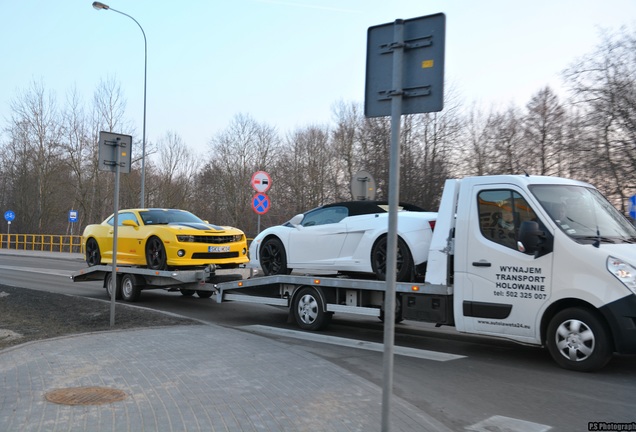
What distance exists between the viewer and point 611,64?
921 inches

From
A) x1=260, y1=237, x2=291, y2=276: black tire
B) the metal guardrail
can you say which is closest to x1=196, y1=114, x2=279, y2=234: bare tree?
the metal guardrail

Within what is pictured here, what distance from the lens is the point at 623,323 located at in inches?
235

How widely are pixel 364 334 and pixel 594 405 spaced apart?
14.9ft

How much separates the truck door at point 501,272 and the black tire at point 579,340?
0.80 feet

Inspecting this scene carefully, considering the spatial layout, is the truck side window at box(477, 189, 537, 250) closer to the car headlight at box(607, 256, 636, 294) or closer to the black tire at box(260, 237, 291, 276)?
the car headlight at box(607, 256, 636, 294)

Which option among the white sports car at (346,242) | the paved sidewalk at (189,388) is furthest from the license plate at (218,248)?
the paved sidewalk at (189,388)

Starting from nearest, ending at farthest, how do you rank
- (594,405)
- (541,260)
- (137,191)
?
(594,405) → (541,260) → (137,191)

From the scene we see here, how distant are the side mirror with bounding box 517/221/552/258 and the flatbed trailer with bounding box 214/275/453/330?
130 cm

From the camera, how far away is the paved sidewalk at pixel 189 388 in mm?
4445

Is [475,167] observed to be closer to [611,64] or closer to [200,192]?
[611,64]

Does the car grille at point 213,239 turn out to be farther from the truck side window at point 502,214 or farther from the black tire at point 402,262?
the truck side window at point 502,214

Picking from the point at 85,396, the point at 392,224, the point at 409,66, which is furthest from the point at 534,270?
the point at 85,396

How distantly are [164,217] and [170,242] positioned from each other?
3.97 ft

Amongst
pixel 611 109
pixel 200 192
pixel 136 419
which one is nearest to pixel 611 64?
pixel 611 109
